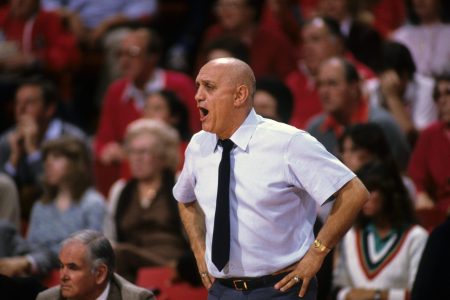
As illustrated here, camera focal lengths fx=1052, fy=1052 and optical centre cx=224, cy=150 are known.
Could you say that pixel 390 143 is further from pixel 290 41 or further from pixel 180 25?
pixel 180 25

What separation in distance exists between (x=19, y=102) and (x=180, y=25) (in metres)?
2.44

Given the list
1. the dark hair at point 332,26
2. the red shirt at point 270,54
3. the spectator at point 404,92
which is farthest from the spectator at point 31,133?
the spectator at point 404,92

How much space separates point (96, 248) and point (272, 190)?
911 millimetres

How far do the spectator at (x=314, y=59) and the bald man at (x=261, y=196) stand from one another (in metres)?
3.38

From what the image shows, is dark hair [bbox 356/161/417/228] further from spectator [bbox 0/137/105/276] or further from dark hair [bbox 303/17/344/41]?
dark hair [bbox 303/17/344/41]

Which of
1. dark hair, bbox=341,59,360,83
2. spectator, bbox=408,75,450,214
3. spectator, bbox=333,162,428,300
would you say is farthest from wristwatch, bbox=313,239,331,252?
dark hair, bbox=341,59,360,83

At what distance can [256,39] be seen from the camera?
778cm

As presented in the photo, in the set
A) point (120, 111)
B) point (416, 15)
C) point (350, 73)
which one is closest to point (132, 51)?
point (120, 111)

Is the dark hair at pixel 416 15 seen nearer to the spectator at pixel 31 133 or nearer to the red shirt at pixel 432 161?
the red shirt at pixel 432 161

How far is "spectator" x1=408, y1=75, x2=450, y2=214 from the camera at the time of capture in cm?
600

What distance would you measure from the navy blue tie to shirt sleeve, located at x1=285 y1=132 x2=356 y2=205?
0.69ft

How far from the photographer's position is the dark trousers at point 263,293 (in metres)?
3.33

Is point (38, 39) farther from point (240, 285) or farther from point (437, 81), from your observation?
point (240, 285)

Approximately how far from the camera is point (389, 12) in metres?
8.20
